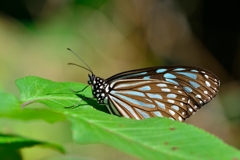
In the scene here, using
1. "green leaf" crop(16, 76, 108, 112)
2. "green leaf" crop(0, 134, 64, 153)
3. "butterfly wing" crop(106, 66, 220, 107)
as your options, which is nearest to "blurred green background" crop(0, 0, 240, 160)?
"butterfly wing" crop(106, 66, 220, 107)

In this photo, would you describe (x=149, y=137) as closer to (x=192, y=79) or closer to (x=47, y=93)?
(x=47, y=93)

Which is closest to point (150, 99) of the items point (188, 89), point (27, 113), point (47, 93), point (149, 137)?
point (188, 89)

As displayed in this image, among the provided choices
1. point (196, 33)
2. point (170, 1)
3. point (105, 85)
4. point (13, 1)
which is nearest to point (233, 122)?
point (196, 33)

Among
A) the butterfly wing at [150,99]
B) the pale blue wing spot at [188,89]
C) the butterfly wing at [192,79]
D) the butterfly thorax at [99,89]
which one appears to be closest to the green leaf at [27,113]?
the butterfly thorax at [99,89]

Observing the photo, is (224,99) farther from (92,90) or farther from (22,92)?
(22,92)

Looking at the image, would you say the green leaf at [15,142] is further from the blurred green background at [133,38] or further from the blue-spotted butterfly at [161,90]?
the blurred green background at [133,38]

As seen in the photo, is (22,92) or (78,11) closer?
(22,92)
